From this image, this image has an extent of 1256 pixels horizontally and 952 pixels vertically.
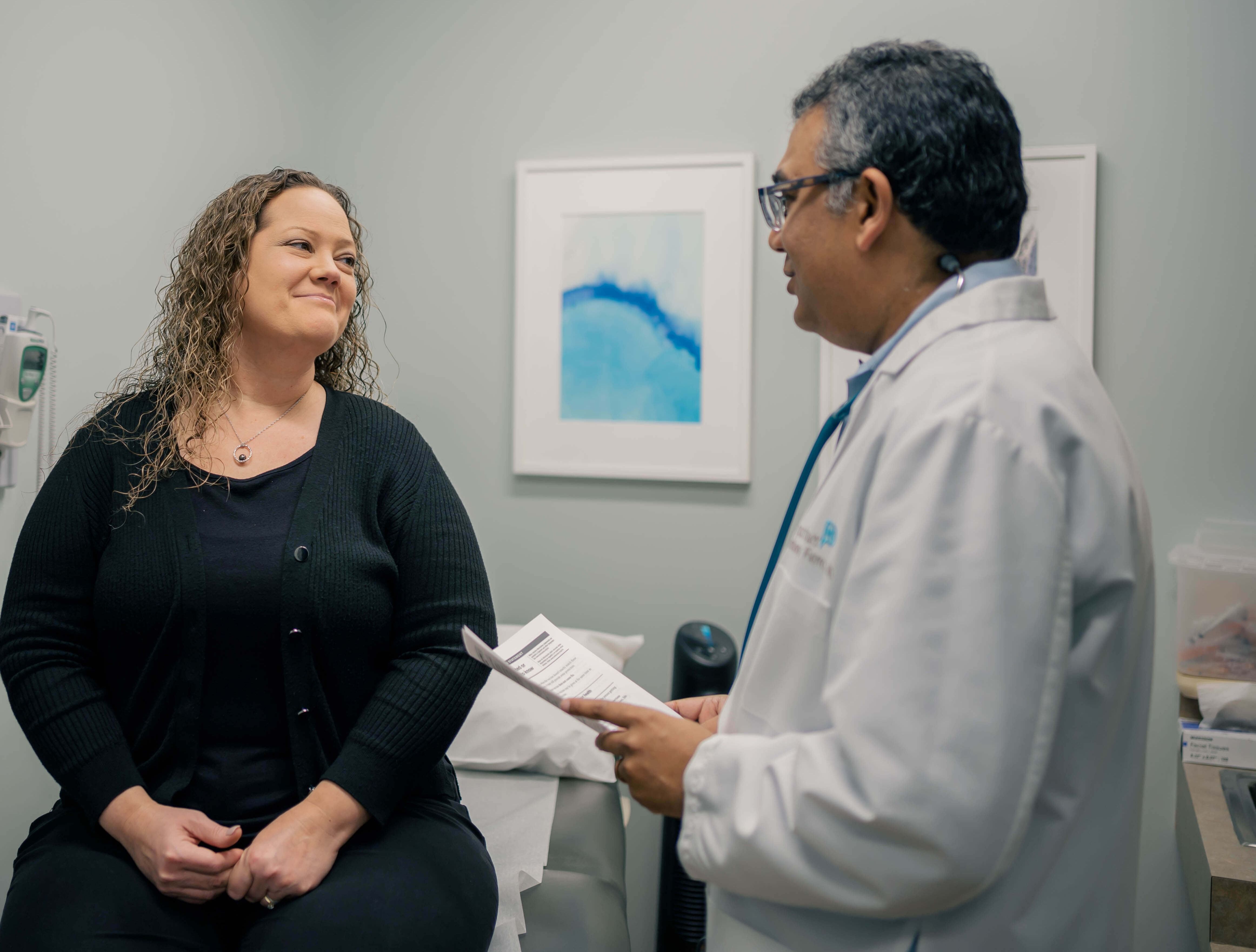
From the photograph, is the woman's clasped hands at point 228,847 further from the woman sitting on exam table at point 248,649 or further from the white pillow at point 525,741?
the white pillow at point 525,741

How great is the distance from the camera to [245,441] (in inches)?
Answer: 54.8

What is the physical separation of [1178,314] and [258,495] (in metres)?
2.10

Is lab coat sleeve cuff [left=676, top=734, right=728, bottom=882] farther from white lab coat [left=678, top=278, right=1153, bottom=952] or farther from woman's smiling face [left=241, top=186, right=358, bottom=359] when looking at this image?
woman's smiling face [left=241, top=186, right=358, bottom=359]

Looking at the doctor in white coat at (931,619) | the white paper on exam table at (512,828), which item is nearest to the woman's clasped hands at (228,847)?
the white paper on exam table at (512,828)

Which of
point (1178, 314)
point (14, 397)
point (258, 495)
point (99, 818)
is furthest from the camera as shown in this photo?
point (1178, 314)

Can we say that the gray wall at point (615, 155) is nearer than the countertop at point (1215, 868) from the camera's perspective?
No

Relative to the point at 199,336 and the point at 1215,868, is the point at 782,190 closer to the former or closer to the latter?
the point at 199,336

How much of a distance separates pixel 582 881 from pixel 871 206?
1.24 metres

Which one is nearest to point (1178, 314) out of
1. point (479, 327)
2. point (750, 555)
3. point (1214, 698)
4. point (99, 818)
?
point (1214, 698)

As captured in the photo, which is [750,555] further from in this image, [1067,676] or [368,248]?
[1067,676]

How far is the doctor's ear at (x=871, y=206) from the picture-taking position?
82 cm

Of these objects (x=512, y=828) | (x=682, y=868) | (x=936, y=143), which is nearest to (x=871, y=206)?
(x=936, y=143)

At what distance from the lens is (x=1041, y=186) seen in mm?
2188

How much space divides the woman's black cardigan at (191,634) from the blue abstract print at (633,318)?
44.8 inches
